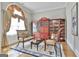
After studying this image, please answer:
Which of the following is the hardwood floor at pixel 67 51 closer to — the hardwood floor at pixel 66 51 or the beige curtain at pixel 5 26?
the hardwood floor at pixel 66 51

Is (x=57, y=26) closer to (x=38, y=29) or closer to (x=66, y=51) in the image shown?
(x=38, y=29)

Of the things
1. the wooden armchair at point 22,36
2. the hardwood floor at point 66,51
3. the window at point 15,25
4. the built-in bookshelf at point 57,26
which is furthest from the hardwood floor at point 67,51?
the window at point 15,25

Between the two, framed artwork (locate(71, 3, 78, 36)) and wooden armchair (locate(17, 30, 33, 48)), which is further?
wooden armchair (locate(17, 30, 33, 48))

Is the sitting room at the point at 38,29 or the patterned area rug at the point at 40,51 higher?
the sitting room at the point at 38,29

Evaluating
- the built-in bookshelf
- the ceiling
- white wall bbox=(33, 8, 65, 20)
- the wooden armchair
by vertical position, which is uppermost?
the ceiling

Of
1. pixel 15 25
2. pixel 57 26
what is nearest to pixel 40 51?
pixel 57 26

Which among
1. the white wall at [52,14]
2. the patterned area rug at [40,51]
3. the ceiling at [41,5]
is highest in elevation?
the ceiling at [41,5]

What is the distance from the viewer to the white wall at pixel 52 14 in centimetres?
266

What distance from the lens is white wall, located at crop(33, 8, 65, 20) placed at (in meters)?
2.66

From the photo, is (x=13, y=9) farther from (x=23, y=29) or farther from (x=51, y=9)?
(x=51, y=9)

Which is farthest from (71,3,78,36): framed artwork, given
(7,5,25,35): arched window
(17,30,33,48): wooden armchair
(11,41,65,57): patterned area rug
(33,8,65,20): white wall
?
(7,5,25,35): arched window

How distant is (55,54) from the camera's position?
2.67 meters

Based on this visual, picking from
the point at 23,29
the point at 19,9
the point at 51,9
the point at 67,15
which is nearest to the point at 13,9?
the point at 19,9

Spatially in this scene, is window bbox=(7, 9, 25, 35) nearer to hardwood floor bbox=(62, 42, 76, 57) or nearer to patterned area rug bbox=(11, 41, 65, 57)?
patterned area rug bbox=(11, 41, 65, 57)
